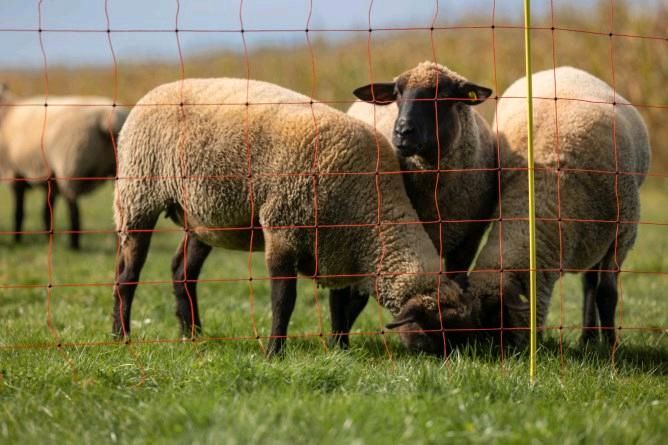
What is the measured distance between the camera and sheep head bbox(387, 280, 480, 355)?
496cm

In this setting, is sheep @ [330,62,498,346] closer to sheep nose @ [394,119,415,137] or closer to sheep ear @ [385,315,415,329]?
sheep nose @ [394,119,415,137]

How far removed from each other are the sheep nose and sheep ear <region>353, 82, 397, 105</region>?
34 cm

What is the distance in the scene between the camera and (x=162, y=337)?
552 cm

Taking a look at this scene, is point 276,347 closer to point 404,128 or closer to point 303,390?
point 303,390

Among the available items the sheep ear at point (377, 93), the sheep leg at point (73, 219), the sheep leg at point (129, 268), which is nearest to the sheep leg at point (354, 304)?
the sheep ear at point (377, 93)

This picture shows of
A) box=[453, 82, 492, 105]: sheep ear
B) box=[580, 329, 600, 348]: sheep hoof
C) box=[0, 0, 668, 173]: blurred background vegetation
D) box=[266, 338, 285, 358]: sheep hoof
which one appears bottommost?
box=[580, 329, 600, 348]: sheep hoof

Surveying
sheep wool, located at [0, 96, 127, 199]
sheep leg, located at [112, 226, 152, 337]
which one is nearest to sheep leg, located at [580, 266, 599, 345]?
sheep leg, located at [112, 226, 152, 337]

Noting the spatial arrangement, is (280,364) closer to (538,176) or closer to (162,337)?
(162,337)

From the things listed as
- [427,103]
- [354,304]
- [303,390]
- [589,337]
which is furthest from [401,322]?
[589,337]

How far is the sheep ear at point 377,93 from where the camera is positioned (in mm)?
5496

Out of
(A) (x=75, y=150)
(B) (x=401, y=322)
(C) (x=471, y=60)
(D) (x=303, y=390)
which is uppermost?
(C) (x=471, y=60)

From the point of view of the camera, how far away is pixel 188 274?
627 centimetres

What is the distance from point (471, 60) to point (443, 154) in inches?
591

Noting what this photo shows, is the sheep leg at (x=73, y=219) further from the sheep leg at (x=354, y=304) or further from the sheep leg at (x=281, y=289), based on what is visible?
the sheep leg at (x=281, y=289)
